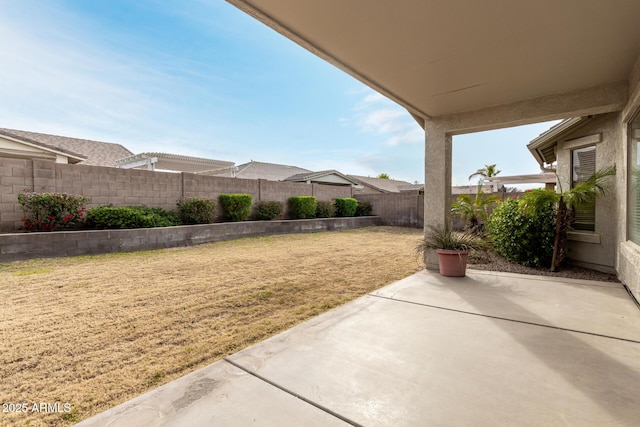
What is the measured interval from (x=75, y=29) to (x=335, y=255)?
901 cm

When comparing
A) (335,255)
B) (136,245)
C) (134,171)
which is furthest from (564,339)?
(134,171)

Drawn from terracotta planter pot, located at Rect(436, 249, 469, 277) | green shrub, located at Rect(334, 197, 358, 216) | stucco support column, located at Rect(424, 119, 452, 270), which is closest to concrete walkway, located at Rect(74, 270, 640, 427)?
terracotta planter pot, located at Rect(436, 249, 469, 277)

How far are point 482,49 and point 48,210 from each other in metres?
9.61

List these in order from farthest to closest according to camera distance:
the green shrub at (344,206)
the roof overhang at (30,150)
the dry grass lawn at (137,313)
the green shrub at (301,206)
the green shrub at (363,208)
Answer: the green shrub at (363,208) → the green shrub at (344,206) → the green shrub at (301,206) → the roof overhang at (30,150) → the dry grass lawn at (137,313)

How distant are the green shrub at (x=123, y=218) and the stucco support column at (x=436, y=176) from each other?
25.8ft

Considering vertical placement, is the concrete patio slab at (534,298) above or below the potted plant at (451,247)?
below

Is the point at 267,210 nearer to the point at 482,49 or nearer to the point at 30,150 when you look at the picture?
the point at 30,150

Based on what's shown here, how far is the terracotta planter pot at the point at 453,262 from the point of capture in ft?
16.1

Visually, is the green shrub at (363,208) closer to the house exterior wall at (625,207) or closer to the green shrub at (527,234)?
the green shrub at (527,234)

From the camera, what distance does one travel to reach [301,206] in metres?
13.8

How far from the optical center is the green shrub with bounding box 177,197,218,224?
9.88 meters

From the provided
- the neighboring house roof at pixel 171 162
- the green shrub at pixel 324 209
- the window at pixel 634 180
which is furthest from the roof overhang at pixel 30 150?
the window at pixel 634 180

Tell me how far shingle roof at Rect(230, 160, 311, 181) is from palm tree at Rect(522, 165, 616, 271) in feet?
63.9

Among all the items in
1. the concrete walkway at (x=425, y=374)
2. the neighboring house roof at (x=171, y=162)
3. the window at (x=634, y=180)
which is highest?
the neighboring house roof at (x=171, y=162)
